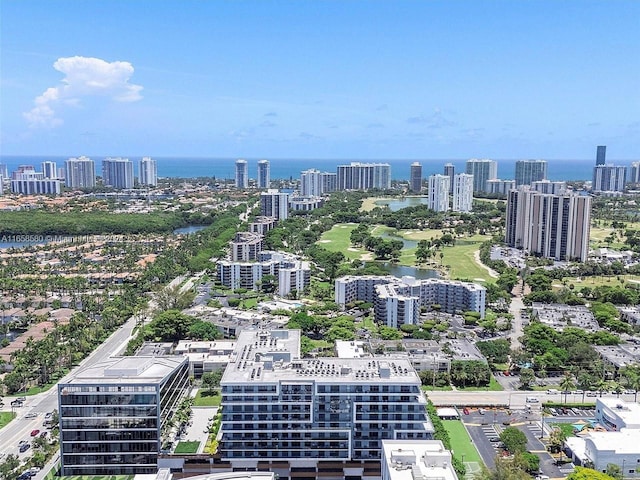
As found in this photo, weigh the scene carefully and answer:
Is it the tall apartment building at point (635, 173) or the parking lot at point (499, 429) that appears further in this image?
the tall apartment building at point (635, 173)

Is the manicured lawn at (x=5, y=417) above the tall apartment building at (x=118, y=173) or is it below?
below

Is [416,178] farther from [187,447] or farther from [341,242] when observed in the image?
[187,447]

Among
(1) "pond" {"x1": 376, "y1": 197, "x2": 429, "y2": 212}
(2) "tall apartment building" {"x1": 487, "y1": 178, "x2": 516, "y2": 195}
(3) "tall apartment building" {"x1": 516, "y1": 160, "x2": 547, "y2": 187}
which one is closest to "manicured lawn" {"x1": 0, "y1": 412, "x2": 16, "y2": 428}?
(1) "pond" {"x1": 376, "y1": 197, "x2": 429, "y2": 212}

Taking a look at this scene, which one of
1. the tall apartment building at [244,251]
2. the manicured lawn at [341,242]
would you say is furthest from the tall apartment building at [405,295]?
the manicured lawn at [341,242]

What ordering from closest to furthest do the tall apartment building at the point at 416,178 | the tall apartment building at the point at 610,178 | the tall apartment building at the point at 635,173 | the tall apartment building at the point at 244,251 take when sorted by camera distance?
the tall apartment building at the point at 244,251 < the tall apartment building at the point at 610,178 < the tall apartment building at the point at 416,178 < the tall apartment building at the point at 635,173

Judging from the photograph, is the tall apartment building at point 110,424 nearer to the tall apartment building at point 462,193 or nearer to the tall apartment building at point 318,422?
the tall apartment building at point 318,422

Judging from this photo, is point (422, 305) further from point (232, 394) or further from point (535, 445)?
point (232, 394)

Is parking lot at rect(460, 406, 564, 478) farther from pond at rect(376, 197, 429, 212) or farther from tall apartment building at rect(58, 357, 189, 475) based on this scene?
pond at rect(376, 197, 429, 212)

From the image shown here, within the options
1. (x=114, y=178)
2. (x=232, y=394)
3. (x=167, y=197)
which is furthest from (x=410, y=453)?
(x=114, y=178)

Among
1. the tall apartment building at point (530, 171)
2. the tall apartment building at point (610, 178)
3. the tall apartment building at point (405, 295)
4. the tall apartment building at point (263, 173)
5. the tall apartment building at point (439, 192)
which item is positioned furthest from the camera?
the tall apartment building at point (263, 173)

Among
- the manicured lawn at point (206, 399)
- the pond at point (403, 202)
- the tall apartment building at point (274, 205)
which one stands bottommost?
the manicured lawn at point (206, 399)
